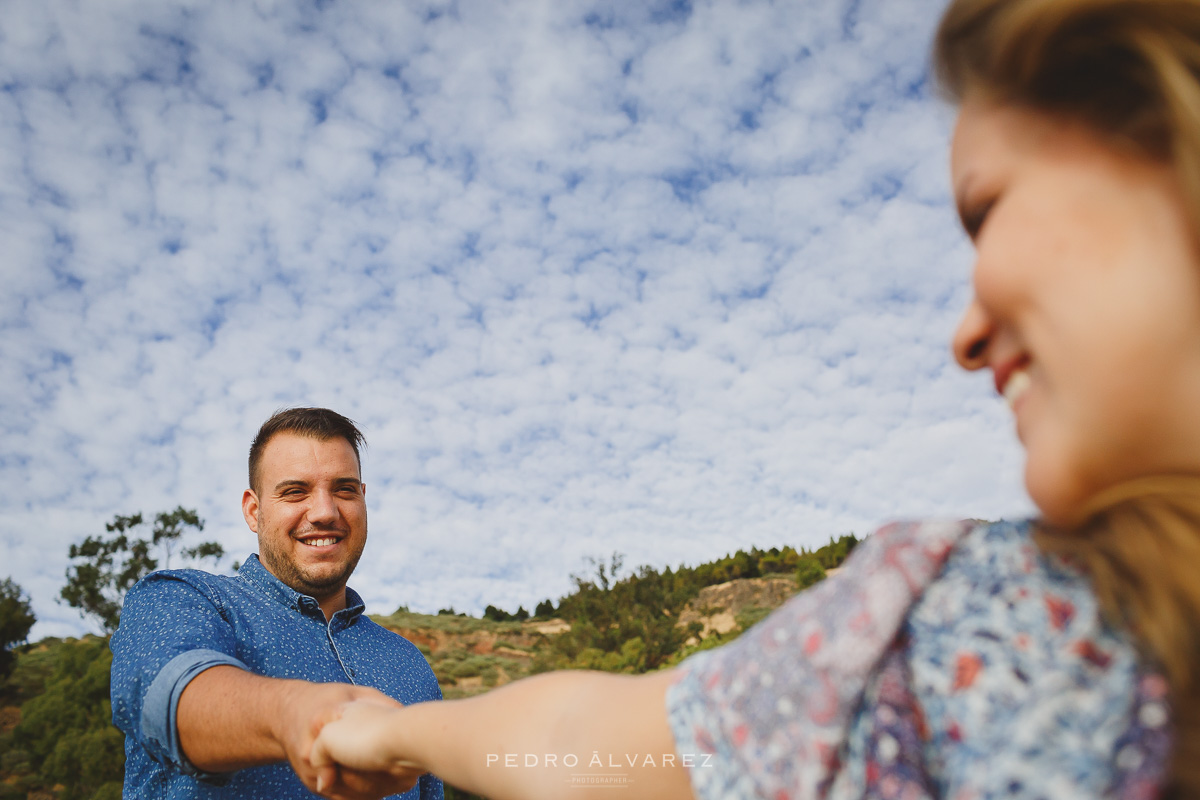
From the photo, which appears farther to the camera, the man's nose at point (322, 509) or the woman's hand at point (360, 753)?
the man's nose at point (322, 509)

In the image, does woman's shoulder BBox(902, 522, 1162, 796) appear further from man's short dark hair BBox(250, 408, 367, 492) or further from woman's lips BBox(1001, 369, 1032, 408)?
man's short dark hair BBox(250, 408, 367, 492)

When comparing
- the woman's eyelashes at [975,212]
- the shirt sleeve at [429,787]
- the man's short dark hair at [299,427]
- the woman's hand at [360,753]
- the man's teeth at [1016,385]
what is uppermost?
the man's short dark hair at [299,427]

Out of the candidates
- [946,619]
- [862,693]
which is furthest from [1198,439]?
[862,693]

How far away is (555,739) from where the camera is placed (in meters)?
0.95

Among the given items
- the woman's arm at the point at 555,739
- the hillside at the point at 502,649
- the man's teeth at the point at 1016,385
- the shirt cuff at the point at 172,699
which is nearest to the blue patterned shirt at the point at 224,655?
the shirt cuff at the point at 172,699

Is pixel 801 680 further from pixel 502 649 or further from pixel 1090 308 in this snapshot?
pixel 502 649

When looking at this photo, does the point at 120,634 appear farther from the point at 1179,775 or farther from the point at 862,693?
the point at 1179,775

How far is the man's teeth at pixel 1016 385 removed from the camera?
0.80 meters

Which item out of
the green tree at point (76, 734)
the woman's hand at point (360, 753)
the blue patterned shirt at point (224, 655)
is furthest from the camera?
the green tree at point (76, 734)

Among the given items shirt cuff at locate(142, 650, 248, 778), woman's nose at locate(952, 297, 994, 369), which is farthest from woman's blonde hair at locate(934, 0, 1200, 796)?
shirt cuff at locate(142, 650, 248, 778)

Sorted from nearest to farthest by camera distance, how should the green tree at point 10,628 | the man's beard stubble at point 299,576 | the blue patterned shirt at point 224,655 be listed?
the blue patterned shirt at point 224,655, the man's beard stubble at point 299,576, the green tree at point 10,628

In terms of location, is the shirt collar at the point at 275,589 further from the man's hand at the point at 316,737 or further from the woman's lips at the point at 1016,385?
the woman's lips at the point at 1016,385

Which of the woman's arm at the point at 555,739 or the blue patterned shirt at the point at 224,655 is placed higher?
the blue patterned shirt at the point at 224,655

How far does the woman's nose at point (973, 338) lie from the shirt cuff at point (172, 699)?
7.83 feet
